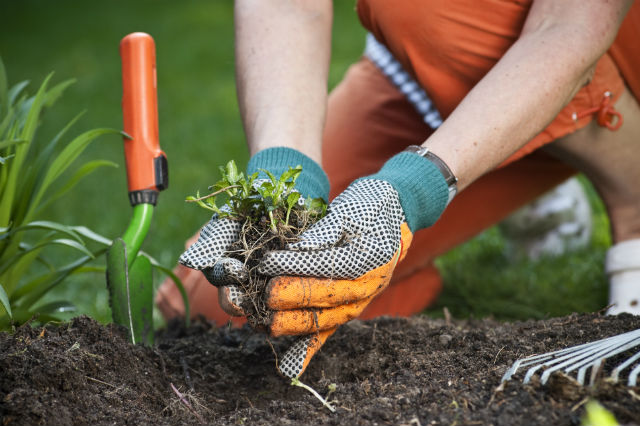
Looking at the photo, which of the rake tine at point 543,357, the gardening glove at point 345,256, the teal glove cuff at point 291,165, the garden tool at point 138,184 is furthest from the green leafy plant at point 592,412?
the garden tool at point 138,184

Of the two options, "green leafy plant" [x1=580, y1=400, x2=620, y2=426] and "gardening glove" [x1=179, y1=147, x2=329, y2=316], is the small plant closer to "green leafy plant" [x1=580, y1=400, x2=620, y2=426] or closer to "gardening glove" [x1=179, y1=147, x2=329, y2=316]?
"gardening glove" [x1=179, y1=147, x2=329, y2=316]

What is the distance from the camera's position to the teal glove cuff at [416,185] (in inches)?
58.5

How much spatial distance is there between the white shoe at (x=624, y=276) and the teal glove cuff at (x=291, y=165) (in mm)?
1060

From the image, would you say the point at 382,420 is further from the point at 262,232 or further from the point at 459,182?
the point at 459,182

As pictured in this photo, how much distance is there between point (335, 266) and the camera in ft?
4.24

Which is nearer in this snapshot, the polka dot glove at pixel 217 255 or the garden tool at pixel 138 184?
the polka dot glove at pixel 217 255

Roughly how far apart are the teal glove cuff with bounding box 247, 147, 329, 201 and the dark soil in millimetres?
409

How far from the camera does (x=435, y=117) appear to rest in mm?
2234

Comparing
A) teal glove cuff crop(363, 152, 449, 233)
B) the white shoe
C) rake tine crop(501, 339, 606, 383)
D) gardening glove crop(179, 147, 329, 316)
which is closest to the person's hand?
gardening glove crop(179, 147, 329, 316)

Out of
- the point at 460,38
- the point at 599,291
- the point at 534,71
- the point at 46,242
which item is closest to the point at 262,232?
the point at 46,242

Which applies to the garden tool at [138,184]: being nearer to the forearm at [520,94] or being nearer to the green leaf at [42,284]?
the green leaf at [42,284]

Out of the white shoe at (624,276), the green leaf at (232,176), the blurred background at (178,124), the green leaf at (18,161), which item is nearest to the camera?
the green leaf at (232,176)

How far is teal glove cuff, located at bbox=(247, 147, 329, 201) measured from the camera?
1604mm

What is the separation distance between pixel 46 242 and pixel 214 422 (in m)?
0.72
